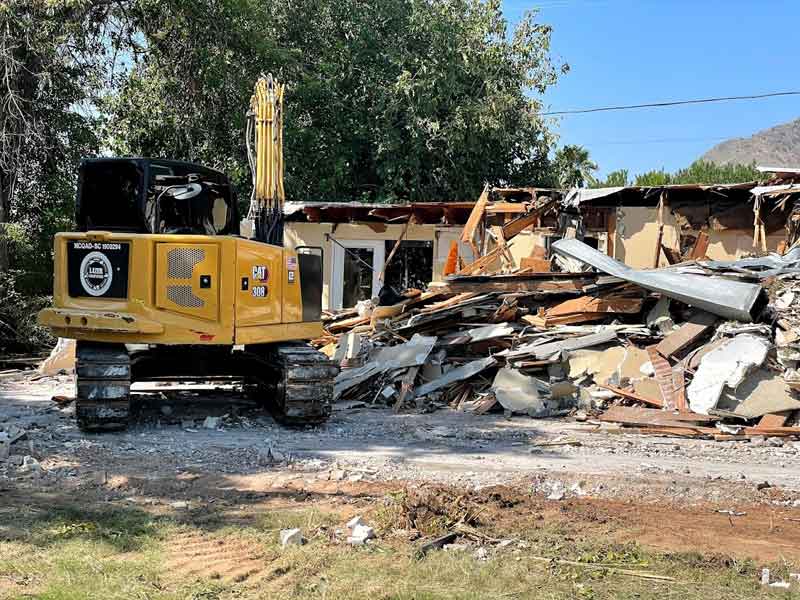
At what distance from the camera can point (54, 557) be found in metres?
5.34

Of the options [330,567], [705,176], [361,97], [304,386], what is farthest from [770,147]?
[330,567]

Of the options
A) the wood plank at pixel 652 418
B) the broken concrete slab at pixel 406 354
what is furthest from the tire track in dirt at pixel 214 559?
the broken concrete slab at pixel 406 354

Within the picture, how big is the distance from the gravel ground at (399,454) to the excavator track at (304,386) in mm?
215

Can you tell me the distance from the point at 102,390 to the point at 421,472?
3.59 meters

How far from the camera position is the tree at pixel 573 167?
2564 centimetres

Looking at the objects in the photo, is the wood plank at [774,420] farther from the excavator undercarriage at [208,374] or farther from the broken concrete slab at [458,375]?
the excavator undercarriage at [208,374]

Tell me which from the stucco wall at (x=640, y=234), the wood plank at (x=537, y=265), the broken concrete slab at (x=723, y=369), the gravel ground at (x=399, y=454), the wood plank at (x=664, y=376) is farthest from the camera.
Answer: the stucco wall at (x=640, y=234)

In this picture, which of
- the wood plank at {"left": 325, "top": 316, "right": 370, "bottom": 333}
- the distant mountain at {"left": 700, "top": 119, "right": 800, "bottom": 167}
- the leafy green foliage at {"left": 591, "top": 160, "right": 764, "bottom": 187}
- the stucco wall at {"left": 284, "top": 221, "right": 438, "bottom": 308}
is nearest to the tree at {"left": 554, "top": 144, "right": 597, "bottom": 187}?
the leafy green foliage at {"left": 591, "top": 160, "right": 764, "bottom": 187}

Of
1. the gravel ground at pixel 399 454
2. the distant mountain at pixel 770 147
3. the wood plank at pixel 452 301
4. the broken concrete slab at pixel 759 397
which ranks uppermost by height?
the distant mountain at pixel 770 147

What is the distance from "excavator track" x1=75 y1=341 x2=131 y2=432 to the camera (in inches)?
354

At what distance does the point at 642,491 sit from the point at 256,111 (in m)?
6.40

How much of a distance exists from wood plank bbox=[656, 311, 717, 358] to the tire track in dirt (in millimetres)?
7527

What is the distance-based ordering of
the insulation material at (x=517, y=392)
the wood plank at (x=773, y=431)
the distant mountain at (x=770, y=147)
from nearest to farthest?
the wood plank at (x=773, y=431) → the insulation material at (x=517, y=392) → the distant mountain at (x=770, y=147)

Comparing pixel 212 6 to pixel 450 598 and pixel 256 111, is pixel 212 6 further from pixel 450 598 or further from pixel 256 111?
pixel 450 598
